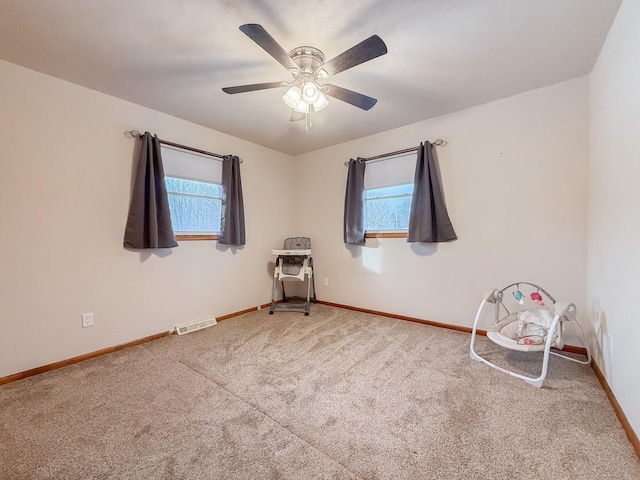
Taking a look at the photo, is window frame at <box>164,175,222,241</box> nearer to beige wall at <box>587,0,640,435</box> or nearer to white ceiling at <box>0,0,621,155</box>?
white ceiling at <box>0,0,621,155</box>

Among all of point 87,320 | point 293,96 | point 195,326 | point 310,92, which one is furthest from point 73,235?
point 310,92

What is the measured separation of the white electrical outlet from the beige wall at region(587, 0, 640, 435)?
146 inches

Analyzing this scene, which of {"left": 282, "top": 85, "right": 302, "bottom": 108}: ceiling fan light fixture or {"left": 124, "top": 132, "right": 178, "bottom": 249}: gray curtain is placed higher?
{"left": 282, "top": 85, "right": 302, "bottom": 108}: ceiling fan light fixture

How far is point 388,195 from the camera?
3420 mm

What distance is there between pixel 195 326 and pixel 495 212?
3390 mm

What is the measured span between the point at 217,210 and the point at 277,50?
7.23 feet

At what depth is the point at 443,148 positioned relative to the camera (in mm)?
2971

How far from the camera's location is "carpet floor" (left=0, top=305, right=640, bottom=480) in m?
1.24

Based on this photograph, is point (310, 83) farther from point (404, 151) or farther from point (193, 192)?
point (193, 192)

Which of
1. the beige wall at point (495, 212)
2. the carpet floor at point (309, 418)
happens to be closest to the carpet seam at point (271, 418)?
the carpet floor at point (309, 418)

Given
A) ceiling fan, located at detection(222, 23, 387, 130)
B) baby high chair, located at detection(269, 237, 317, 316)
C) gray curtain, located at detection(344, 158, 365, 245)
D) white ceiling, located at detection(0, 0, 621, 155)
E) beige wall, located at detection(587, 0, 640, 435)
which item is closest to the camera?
beige wall, located at detection(587, 0, 640, 435)

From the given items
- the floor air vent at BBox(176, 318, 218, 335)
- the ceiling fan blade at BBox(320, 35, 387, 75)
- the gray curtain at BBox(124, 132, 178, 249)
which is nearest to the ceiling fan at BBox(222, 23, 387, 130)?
the ceiling fan blade at BBox(320, 35, 387, 75)

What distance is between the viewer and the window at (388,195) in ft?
10.7

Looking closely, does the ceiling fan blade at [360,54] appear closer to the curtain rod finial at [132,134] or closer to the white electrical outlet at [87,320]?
the curtain rod finial at [132,134]
